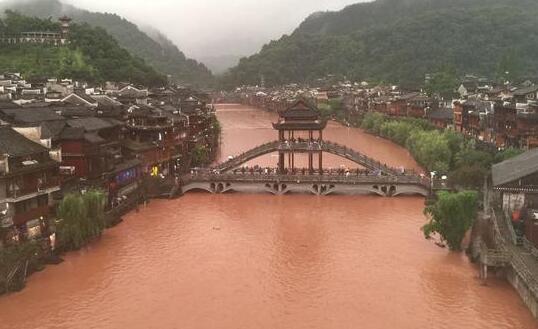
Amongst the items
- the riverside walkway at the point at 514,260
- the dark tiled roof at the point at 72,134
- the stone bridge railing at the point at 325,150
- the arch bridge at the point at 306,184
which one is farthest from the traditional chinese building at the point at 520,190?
the dark tiled roof at the point at 72,134

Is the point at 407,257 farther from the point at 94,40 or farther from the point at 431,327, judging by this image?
the point at 94,40

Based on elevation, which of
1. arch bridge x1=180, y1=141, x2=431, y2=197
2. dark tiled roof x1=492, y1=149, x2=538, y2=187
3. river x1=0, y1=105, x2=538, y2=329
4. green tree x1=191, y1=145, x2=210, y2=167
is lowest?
river x1=0, y1=105, x2=538, y2=329

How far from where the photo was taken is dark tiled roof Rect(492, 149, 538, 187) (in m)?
41.0

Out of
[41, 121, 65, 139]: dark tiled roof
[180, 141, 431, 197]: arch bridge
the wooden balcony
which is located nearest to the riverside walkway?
[180, 141, 431, 197]: arch bridge

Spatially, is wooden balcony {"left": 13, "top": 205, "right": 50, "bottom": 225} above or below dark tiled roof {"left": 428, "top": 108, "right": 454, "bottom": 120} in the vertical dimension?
below

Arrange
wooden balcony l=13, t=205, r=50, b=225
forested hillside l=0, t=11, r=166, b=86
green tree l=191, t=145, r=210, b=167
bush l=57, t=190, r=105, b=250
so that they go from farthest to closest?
forested hillside l=0, t=11, r=166, b=86
green tree l=191, t=145, r=210, b=167
bush l=57, t=190, r=105, b=250
wooden balcony l=13, t=205, r=50, b=225

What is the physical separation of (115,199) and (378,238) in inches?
955

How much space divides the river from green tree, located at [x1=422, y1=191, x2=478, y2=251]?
1.39m

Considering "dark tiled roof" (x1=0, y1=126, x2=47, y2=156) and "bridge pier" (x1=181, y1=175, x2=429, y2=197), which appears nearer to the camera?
"dark tiled roof" (x1=0, y1=126, x2=47, y2=156)

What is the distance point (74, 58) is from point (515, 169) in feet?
335

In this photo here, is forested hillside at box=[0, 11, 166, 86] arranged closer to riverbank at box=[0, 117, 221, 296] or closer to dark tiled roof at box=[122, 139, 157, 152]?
dark tiled roof at box=[122, 139, 157, 152]

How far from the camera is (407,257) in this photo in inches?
1678

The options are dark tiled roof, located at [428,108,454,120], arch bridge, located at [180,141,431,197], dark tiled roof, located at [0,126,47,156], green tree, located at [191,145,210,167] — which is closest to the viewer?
dark tiled roof, located at [0,126,47,156]

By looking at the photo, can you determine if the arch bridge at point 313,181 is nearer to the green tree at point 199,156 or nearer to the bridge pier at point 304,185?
the bridge pier at point 304,185
